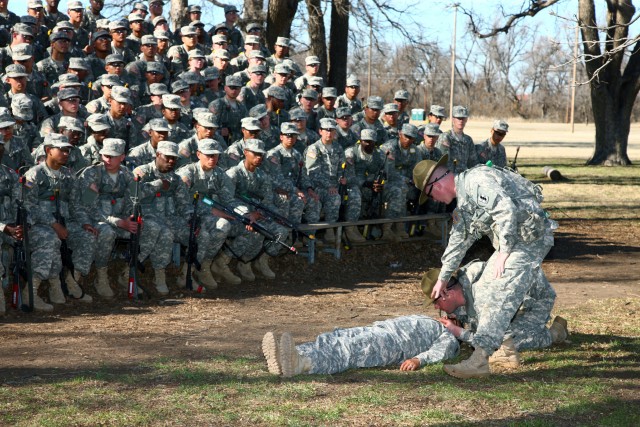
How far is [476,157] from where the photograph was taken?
15500mm

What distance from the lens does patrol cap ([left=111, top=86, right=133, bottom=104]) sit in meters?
11.9

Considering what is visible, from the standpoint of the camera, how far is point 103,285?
34.7 feet

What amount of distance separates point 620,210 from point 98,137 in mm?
11836

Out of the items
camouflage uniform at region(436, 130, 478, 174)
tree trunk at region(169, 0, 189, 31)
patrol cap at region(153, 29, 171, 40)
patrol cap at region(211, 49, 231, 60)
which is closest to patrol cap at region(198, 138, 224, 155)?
patrol cap at region(211, 49, 231, 60)

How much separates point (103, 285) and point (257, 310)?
1.83m

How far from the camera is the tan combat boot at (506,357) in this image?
7.46 metres

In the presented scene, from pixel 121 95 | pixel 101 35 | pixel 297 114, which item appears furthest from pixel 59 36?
pixel 297 114

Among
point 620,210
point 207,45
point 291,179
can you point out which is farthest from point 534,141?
point 291,179

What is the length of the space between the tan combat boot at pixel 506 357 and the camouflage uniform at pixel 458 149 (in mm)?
7638

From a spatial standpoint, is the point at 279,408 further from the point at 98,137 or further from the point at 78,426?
the point at 98,137

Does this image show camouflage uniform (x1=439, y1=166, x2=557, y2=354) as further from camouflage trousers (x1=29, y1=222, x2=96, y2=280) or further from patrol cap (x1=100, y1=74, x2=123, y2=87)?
patrol cap (x1=100, y1=74, x2=123, y2=87)

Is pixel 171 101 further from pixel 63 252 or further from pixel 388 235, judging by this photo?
pixel 388 235

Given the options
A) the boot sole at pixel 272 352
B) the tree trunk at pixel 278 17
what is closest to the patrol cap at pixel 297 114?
the tree trunk at pixel 278 17

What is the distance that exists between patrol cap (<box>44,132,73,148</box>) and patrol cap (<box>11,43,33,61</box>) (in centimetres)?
274
